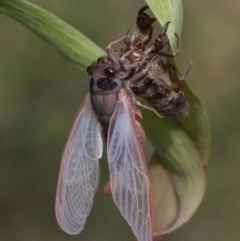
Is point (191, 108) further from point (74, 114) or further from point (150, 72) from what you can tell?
point (74, 114)

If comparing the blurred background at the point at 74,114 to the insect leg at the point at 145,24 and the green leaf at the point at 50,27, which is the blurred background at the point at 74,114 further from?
the green leaf at the point at 50,27

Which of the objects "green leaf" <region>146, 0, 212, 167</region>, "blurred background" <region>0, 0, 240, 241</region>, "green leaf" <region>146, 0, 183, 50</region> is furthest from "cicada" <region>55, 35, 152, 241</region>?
"blurred background" <region>0, 0, 240, 241</region>

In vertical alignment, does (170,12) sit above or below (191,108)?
above

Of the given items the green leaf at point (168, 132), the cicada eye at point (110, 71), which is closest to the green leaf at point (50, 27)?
the green leaf at point (168, 132)

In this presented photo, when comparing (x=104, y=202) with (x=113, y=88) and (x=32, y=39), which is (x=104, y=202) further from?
(x=113, y=88)

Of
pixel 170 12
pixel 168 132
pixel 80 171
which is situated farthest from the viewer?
pixel 80 171

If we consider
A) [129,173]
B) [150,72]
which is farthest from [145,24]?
[129,173]

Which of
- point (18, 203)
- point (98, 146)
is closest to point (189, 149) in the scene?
point (98, 146)

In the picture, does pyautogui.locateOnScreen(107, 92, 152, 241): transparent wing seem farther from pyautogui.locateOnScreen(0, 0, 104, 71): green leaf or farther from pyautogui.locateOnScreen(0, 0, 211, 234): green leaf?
pyautogui.locateOnScreen(0, 0, 104, 71): green leaf
